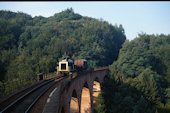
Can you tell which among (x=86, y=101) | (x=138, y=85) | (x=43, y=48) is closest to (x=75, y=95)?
(x=86, y=101)

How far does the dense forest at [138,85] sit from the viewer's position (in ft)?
106

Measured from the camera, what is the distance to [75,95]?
66.2 ft

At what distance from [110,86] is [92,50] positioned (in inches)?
1210

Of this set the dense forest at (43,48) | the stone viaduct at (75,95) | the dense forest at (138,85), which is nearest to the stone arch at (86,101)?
the stone viaduct at (75,95)

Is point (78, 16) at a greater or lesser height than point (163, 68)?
greater

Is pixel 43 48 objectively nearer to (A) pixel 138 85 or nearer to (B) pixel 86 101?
(A) pixel 138 85

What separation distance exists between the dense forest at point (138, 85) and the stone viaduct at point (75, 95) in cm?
446

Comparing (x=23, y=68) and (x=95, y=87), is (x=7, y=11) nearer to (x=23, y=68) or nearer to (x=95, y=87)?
(x=23, y=68)

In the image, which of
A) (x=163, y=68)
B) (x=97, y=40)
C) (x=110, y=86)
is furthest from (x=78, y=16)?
(x=110, y=86)

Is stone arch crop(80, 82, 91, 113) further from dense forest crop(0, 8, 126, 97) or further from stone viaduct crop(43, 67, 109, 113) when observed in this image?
dense forest crop(0, 8, 126, 97)

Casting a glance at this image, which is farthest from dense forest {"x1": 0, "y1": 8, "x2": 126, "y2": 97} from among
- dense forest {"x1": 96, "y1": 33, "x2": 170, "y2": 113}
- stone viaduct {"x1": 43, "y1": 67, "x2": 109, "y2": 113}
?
stone viaduct {"x1": 43, "y1": 67, "x2": 109, "y2": 113}

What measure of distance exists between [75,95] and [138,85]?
2524 centimetres

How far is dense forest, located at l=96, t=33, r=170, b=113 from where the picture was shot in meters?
→ 32.2

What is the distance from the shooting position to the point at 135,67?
52.9 m
